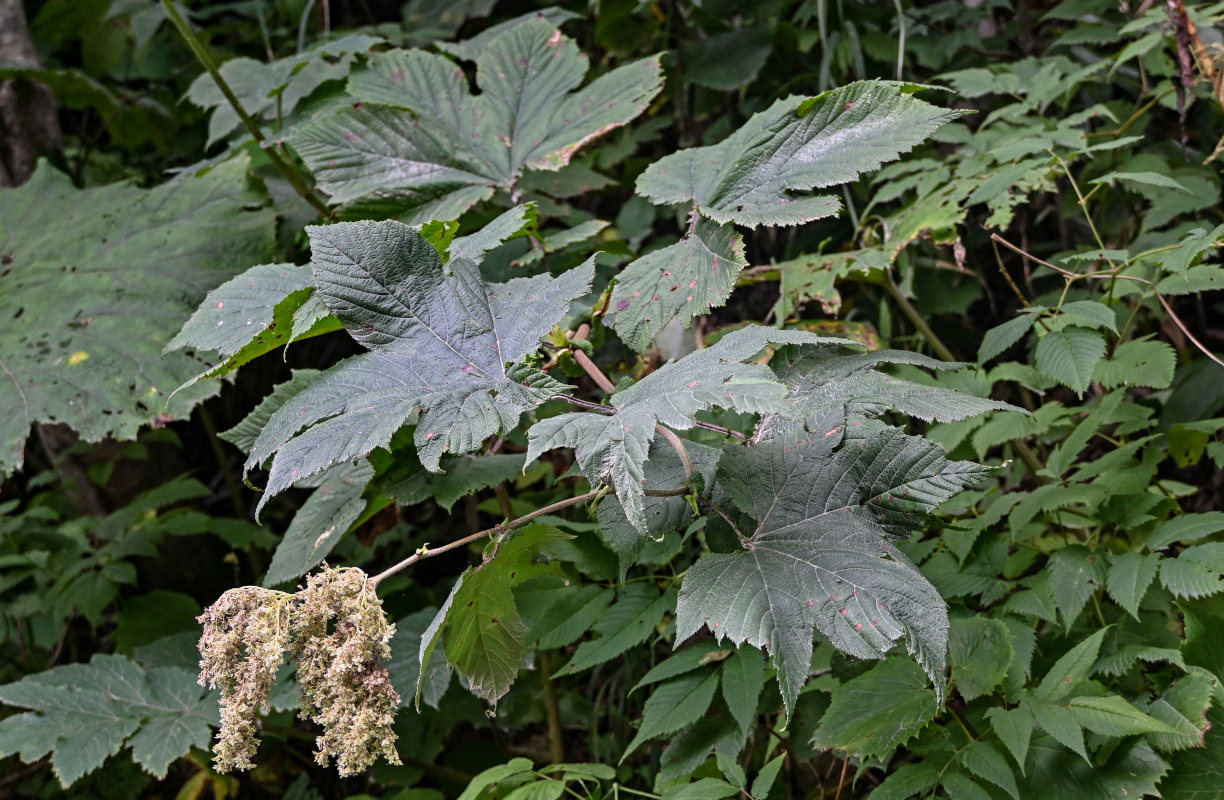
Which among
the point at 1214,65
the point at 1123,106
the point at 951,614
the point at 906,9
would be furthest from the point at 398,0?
the point at 951,614

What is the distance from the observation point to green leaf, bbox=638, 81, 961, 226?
1173 millimetres

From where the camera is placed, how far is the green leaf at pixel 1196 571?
1127 mm

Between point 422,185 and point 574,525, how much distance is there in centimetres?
67

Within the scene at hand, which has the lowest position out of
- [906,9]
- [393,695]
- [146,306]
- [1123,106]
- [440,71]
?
[1123,106]

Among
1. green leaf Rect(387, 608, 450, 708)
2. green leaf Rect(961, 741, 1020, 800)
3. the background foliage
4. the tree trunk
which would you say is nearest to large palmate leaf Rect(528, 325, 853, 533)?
the background foliage

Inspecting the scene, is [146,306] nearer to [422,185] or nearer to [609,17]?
[422,185]

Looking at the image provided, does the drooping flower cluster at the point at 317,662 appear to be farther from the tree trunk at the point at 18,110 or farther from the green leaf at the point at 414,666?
the tree trunk at the point at 18,110

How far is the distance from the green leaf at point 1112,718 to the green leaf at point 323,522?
99 cm

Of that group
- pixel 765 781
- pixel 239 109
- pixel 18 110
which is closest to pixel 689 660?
pixel 765 781

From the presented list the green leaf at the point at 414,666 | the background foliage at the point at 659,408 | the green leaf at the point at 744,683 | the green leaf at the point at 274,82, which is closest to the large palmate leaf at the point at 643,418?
the background foliage at the point at 659,408

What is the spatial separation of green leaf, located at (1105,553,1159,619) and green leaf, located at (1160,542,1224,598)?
0.02 metres

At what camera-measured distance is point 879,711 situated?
1.11 meters

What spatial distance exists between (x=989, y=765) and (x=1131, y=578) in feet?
1.13

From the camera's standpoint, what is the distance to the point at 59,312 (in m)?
1.81
